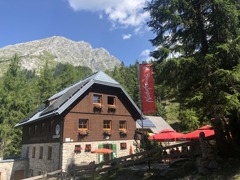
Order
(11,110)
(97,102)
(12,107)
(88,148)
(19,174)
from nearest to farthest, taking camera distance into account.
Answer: (88,148) → (97,102) → (19,174) → (11,110) → (12,107)

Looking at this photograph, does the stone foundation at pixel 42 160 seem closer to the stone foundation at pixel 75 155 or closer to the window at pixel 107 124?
the stone foundation at pixel 75 155

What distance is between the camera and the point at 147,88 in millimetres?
20203

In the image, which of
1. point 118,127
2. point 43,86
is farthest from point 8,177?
point 43,86

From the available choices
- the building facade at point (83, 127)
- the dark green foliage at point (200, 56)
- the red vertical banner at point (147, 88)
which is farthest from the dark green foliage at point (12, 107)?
the dark green foliage at point (200, 56)

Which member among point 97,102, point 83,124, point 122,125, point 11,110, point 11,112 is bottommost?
point 83,124

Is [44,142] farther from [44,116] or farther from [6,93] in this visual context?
[6,93]

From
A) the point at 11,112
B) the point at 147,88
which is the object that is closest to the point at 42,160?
the point at 147,88

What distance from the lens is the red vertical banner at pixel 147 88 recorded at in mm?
20047

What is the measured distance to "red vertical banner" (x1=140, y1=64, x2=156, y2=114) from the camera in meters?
20.0

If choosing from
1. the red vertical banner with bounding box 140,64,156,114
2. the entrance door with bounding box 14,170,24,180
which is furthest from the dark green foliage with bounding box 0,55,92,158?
the red vertical banner with bounding box 140,64,156,114

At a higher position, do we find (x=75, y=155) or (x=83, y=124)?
(x=83, y=124)

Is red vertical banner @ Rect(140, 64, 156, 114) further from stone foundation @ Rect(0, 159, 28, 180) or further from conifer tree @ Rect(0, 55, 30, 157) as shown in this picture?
conifer tree @ Rect(0, 55, 30, 157)

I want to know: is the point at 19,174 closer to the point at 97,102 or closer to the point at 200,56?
the point at 97,102

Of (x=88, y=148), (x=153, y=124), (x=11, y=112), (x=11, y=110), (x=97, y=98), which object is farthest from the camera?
(x=11, y=110)
